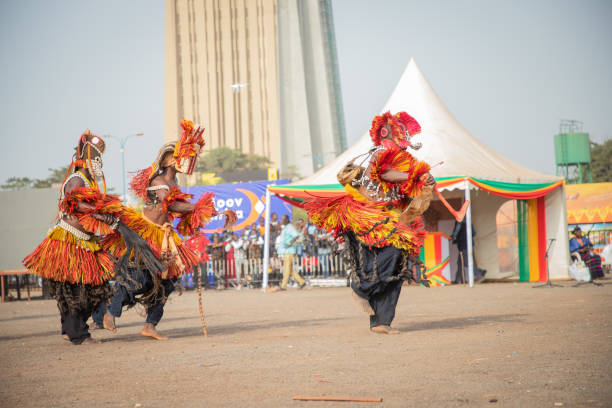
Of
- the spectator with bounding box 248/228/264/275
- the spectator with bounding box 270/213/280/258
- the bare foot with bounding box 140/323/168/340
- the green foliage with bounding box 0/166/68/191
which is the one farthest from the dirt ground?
the green foliage with bounding box 0/166/68/191

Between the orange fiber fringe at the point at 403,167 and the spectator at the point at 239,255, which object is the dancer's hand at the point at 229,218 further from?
the spectator at the point at 239,255

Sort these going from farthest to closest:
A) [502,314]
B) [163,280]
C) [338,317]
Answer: [338,317] < [502,314] < [163,280]

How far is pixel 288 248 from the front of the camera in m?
→ 18.5

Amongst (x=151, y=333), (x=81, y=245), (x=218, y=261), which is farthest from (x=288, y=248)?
(x=81, y=245)

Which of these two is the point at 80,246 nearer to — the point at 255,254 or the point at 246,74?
the point at 255,254

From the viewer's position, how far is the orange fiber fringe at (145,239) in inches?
302

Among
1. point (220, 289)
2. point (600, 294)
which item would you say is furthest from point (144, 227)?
point (220, 289)

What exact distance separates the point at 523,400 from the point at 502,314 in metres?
5.23

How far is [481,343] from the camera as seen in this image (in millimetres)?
6324

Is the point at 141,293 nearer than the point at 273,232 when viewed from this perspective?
Yes

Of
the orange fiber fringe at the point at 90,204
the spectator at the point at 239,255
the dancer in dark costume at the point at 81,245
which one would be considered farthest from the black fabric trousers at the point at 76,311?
the spectator at the point at 239,255

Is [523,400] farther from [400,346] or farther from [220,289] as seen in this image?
[220,289]

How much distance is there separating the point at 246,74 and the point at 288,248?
90.8m

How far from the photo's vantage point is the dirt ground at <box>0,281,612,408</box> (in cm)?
439
